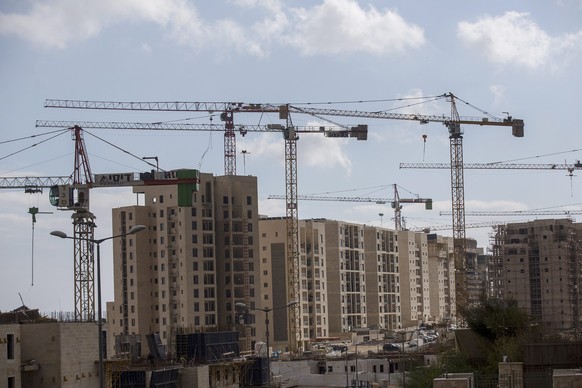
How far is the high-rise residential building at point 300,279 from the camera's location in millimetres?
128250

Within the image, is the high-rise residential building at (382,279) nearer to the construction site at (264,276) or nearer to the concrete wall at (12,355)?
the construction site at (264,276)

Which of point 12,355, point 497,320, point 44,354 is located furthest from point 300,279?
point 12,355

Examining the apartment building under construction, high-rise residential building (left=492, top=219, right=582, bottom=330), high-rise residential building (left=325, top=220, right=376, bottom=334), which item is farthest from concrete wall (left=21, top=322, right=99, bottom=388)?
high-rise residential building (left=325, top=220, right=376, bottom=334)

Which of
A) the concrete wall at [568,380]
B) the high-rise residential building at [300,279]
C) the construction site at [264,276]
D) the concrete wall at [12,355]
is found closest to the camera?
the concrete wall at [568,380]

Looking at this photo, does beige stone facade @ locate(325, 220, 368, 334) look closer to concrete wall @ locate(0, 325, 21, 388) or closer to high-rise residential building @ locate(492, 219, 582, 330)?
high-rise residential building @ locate(492, 219, 582, 330)

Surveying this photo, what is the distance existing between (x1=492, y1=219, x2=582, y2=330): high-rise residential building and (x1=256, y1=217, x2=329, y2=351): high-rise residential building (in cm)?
2278

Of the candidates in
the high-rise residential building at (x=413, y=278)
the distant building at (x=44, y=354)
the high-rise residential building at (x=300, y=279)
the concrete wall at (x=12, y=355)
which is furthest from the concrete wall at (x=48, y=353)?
the high-rise residential building at (x=413, y=278)

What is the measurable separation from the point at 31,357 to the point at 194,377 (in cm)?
1424

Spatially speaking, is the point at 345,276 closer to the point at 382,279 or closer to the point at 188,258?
the point at 382,279

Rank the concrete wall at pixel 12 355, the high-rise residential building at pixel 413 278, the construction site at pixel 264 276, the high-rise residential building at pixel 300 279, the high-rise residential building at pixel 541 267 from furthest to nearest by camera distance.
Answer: the high-rise residential building at pixel 413 278 → the high-rise residential building at pixel 541 267 → the high-rise residential building at pixel 300 279 → the construction site at pixel 264 276 → the concrete wall at pixel 12 355

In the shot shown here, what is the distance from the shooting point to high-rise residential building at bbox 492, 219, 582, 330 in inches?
5098

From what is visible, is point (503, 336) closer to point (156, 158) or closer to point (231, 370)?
point (231, 370)

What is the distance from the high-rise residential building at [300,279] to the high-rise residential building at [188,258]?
4.03 metres

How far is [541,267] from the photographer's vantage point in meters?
131
